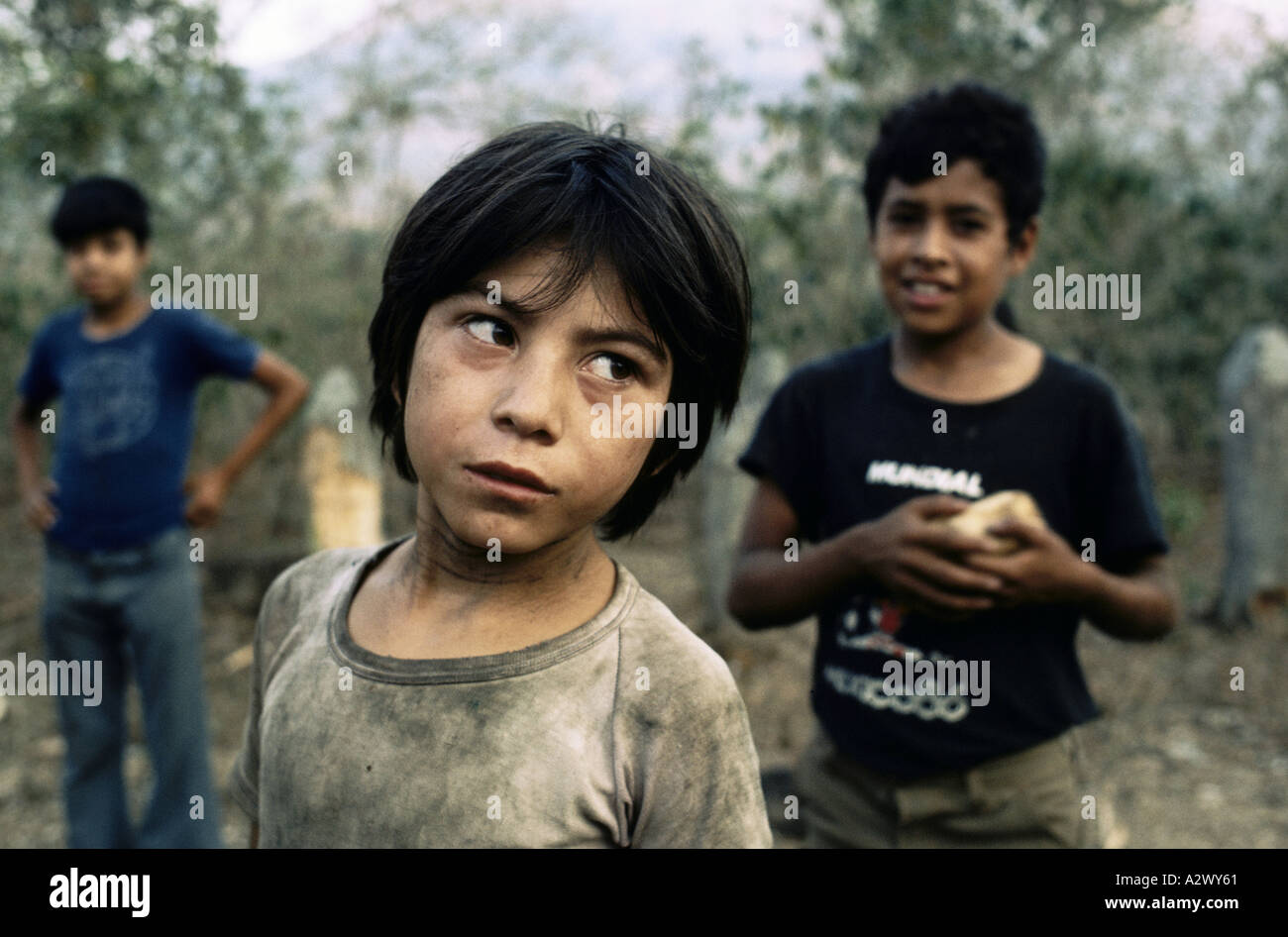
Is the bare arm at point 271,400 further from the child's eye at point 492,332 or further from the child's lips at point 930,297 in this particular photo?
the child's eye at point 492,332

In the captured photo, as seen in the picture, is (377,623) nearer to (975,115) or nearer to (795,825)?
(975,115)

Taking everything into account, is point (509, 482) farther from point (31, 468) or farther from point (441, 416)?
point (31, 468)

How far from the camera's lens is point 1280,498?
529cm

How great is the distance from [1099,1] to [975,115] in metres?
5.45

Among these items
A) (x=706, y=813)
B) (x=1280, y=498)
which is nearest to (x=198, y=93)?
(x=706, y=813)

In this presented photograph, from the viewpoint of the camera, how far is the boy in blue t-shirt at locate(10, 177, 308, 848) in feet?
10.3

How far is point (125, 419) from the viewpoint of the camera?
3.18 meters

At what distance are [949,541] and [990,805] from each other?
1.79 ft

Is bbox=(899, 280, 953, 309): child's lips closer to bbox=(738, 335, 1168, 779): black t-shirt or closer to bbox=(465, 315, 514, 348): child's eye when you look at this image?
bbox=(738, 335, 1168, 779): black t-shirt

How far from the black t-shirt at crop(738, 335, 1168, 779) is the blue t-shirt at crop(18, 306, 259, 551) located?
7.12 feet

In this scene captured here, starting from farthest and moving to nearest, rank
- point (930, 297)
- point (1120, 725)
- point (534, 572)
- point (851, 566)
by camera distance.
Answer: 1. point (1120, 725)
2. point (930, 297)
3. point (851, 566)
4. point (534, 572)

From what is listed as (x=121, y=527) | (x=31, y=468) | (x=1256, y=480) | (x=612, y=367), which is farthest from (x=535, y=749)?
(x=1256, y=480)

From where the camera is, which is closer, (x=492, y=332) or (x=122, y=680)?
(x=492, y=332)
